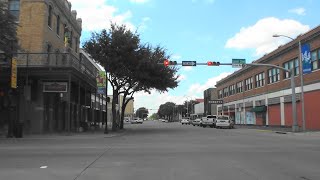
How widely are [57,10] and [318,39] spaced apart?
2600 centimetres

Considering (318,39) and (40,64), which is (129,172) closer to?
(40,64)

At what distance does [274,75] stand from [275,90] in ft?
7.83

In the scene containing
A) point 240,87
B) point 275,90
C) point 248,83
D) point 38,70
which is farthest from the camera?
point 240,87

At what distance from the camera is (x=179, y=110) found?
188750 millimetres

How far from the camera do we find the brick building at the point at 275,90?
46.3 meters

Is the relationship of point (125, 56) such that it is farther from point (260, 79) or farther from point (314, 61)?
point (260, 79)

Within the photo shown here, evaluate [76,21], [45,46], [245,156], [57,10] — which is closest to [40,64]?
[45,46]

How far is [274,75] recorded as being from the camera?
6047 cm

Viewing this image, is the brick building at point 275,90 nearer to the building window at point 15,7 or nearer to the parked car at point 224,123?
the parked car at point 224,123

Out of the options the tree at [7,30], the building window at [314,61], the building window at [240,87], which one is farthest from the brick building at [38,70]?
the building window at [240,87]

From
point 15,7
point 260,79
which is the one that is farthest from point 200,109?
point 15,7

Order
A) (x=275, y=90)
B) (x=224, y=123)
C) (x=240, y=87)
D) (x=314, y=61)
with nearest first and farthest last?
(x=314, y=61)
(x=275, y=90)
(x=224, y=123)
(x=240, y=87)

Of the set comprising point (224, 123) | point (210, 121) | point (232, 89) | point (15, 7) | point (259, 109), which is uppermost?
point (15, 7)

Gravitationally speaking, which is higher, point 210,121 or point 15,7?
point 15,7
